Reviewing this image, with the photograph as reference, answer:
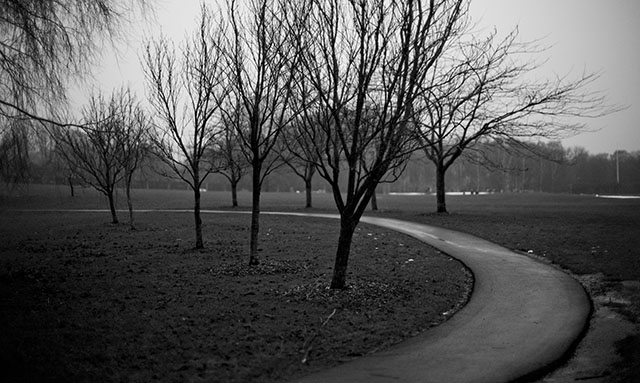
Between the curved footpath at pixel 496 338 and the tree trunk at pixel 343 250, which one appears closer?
the curved footpath at pixel 496 338

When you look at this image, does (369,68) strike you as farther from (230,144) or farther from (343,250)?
(230,144)

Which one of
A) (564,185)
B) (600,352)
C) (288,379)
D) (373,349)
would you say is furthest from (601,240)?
(564,185)

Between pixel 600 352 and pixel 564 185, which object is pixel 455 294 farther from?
pixel 564 185

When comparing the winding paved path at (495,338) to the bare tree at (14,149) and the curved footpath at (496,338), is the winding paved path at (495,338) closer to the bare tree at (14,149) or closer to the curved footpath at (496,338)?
the curved footpath at (496,338)

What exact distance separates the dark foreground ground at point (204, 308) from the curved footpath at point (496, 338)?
1.29ft

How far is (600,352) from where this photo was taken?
268 inches

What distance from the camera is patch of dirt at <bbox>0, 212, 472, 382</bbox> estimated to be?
6.07m

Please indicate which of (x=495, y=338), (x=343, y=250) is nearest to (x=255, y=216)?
(x=343, y=250)

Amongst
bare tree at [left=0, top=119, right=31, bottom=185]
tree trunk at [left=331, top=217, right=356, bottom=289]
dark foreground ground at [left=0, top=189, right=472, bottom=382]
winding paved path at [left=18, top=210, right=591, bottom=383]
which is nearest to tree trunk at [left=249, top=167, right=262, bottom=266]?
dark foreground ground at [left=0, top=189, right=472, bottom=382]

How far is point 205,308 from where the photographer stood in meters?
8.67

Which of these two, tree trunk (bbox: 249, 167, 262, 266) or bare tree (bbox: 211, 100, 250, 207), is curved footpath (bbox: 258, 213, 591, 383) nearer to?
tree trunk (bbox: 249, 167, 262, 266)

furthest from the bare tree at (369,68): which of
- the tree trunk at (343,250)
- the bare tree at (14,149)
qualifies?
the bare tree at (14,149)

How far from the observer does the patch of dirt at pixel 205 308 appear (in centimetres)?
607

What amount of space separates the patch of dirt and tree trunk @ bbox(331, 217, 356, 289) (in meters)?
0.23
